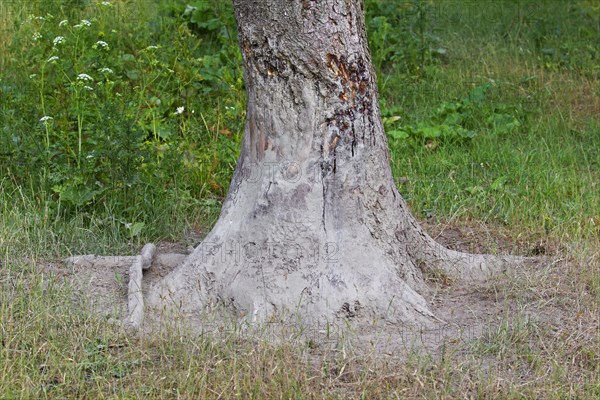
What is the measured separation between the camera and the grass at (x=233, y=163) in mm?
4336

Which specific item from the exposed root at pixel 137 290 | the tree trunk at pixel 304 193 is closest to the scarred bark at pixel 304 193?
the tree trunk at pixel 304 193

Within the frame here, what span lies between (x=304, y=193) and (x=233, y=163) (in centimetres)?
224

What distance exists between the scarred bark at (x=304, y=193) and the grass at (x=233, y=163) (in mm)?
384

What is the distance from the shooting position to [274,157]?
5.09 meters

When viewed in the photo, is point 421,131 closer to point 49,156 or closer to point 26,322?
point 49,156

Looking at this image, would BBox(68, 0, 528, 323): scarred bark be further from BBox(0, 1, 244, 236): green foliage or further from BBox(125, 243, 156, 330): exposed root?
BBox(0, 1, 244, 236): green foliage

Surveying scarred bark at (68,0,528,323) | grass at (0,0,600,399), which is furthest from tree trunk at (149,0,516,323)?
grass at (0,0,600,399)

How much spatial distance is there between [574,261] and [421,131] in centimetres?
251

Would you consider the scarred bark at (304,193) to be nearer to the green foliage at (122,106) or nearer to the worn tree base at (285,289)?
the worn tree base at (285,289)

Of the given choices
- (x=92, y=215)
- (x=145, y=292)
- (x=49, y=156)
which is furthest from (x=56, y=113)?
(x=145, y=292)

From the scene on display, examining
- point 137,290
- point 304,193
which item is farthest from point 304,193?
point 137,290

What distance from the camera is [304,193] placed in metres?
5.07

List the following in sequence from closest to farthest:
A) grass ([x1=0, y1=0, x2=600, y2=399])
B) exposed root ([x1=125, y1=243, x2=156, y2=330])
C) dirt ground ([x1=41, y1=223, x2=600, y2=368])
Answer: grass ([x1=0, y1=0, x2=600, y2=399]) < dirt ground ([x1=41, y1=223, x2=600, y2=368]) < exposed root ([x1=125, y1=243, x2=156, y2=330])

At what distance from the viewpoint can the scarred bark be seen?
4961 millimetres
